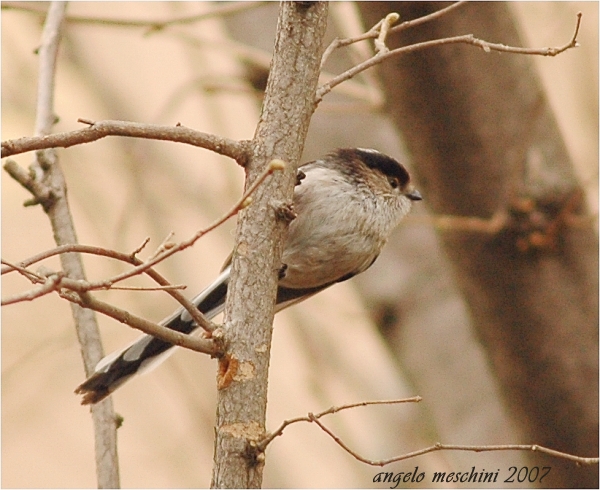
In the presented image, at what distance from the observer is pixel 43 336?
12.7ft

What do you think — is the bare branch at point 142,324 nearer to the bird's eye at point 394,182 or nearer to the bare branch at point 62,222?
the bare branch at point 62,222

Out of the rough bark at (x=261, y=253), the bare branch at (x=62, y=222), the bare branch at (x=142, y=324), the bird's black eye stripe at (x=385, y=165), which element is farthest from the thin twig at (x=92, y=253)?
the bird's black eye stripe at (x=385, y=165)

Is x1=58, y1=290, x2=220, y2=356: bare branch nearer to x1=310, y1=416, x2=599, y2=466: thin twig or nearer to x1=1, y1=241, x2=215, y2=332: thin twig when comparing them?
x1=1, y1=241, x2=215, y2=332: thin twig

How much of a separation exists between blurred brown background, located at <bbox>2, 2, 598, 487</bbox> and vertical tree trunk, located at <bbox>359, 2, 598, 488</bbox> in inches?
20.7

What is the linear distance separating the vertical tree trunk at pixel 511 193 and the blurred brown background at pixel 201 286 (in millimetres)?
526

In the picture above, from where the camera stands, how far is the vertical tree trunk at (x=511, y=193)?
7.85 ft

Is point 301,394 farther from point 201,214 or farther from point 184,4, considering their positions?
point 184,4

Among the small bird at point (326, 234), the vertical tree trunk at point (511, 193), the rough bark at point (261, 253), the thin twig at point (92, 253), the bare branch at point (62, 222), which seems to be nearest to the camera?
the thin twig at point (92, 253)

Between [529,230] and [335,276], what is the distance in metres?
0.65

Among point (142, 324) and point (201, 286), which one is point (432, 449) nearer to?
point (142, 324)

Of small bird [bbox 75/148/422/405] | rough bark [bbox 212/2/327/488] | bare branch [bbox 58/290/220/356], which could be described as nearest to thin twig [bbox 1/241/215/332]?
bare branch [bbox 58/290/220/356]

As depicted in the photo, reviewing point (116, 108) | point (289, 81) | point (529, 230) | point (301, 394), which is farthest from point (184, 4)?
point (289, 81)

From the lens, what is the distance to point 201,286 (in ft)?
13.1

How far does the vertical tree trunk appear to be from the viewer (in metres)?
2.39
